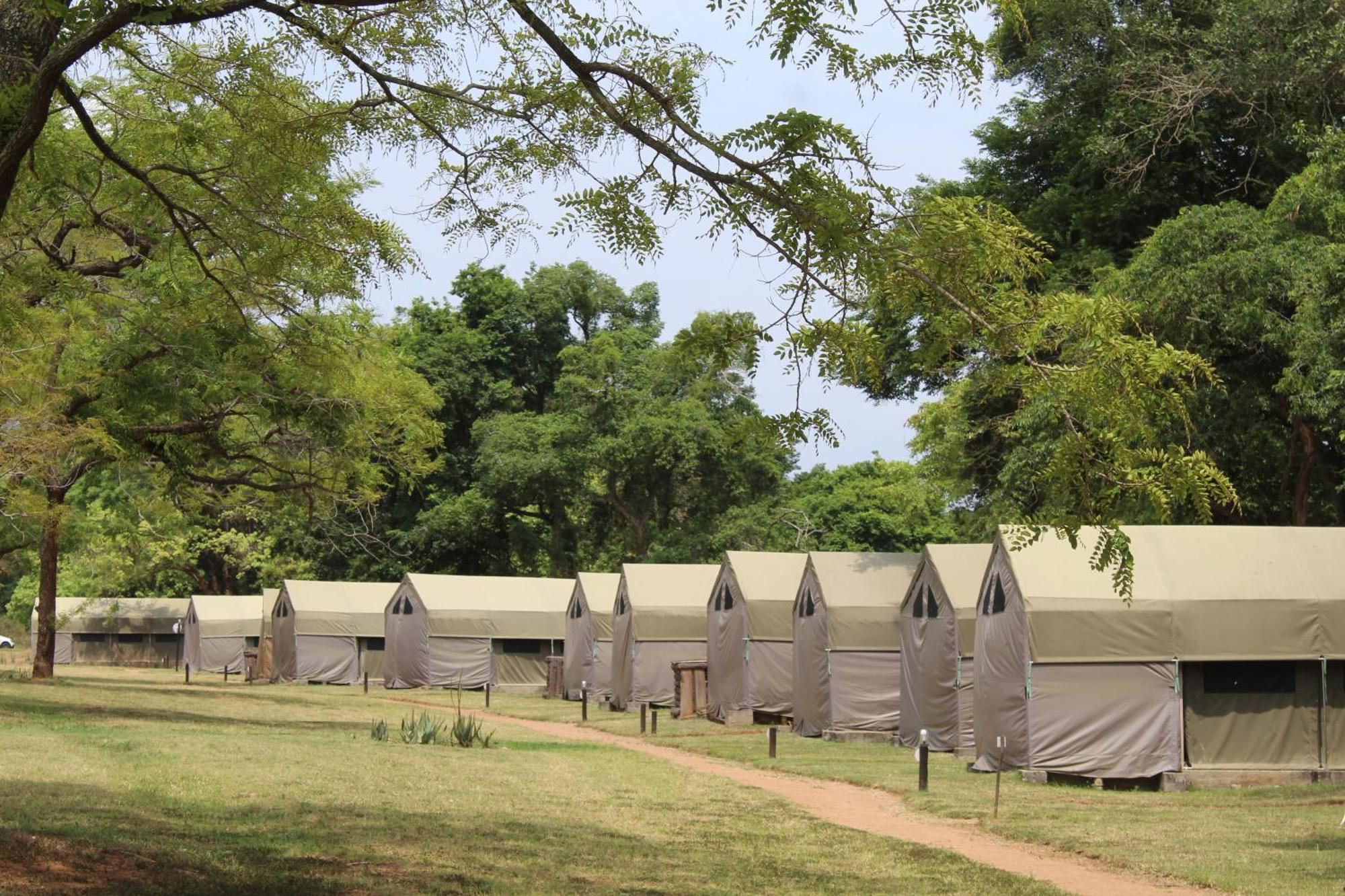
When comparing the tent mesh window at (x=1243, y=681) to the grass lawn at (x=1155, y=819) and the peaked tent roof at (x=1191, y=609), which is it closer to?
the peaked tent roof at (x=1191, y=609)

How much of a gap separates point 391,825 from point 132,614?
5730cm

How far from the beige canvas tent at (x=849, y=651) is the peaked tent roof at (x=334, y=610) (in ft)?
84.9

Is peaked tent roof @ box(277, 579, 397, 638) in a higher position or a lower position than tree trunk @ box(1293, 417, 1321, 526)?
lower

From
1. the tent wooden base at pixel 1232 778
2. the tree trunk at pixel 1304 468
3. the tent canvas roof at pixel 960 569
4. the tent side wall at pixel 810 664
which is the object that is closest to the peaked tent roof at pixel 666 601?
the tent side wall at pixel 810 664

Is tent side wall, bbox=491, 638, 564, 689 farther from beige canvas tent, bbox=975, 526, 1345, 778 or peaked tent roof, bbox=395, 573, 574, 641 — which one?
beige canvas tent, bbox=975, 526, 1345, 778

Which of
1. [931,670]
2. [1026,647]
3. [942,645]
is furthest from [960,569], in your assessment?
[1026,647]

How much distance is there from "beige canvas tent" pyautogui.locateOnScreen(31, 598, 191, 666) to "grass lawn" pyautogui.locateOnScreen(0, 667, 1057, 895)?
4368 cm

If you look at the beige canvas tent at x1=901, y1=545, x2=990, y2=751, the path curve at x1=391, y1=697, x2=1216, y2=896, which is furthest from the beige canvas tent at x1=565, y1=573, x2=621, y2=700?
the path curve at x1=391, y1=697, x2=1216, y2=896

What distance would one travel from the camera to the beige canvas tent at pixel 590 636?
131ft

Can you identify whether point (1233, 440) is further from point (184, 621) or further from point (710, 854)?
point (184, 621)

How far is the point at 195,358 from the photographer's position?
20656 millimetres

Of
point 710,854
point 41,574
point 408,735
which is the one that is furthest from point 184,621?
point 710,854

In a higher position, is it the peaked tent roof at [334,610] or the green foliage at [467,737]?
the peaked tent roof at [334,610]

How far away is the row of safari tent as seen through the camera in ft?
63.5
